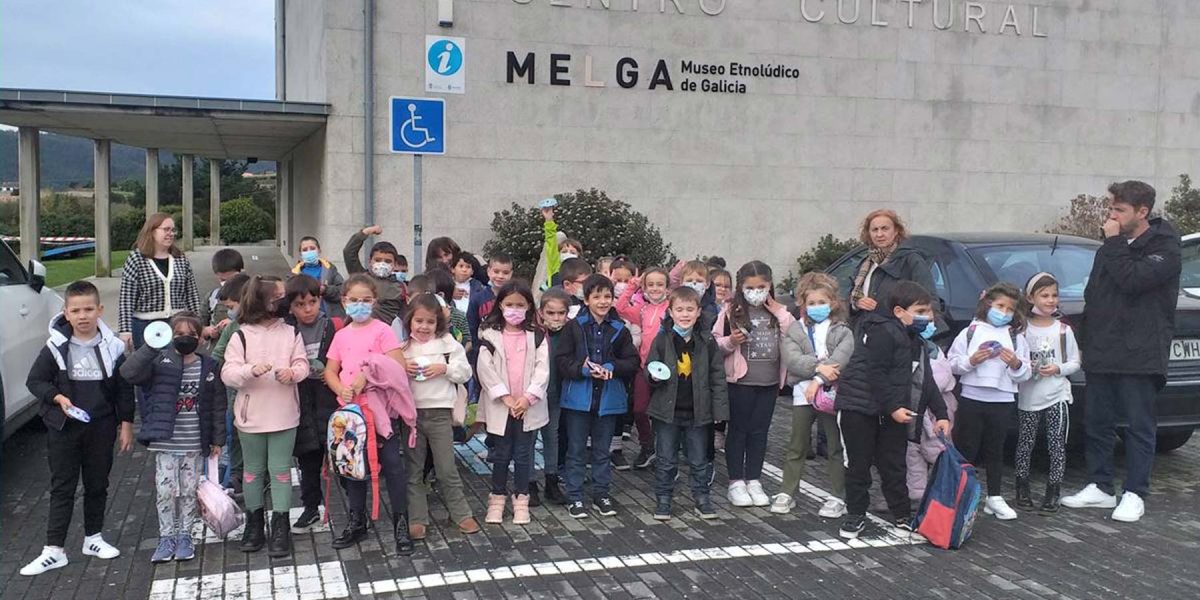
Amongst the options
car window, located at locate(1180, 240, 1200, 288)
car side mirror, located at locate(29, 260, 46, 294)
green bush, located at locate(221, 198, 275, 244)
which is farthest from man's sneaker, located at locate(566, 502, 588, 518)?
green bush, located at locate(221, 198, 275, 244)

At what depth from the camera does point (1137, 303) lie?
575 centimetres

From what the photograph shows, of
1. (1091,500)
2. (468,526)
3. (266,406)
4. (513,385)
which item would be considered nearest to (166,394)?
(266,406)

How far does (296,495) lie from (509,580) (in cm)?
206

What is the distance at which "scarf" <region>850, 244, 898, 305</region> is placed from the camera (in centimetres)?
628

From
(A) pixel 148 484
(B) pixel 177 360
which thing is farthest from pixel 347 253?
(B) pixel 177 360

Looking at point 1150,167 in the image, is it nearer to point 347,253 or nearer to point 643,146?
point 643,146

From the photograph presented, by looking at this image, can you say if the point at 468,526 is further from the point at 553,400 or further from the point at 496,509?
the point at 553,400

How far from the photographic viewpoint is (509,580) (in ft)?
15.2

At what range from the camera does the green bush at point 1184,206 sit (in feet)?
52.7

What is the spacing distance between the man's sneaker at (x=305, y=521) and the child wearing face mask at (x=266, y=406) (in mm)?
307

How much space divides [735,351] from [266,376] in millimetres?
2720

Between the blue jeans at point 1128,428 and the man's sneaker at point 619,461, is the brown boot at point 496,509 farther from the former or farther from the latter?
the blue jeans at point 1128,428

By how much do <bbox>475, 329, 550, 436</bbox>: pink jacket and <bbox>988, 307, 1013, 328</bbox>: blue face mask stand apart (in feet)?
8.73

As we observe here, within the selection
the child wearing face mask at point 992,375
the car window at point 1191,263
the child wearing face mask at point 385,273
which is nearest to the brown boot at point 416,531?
the child wearing face mask at point 385,273
